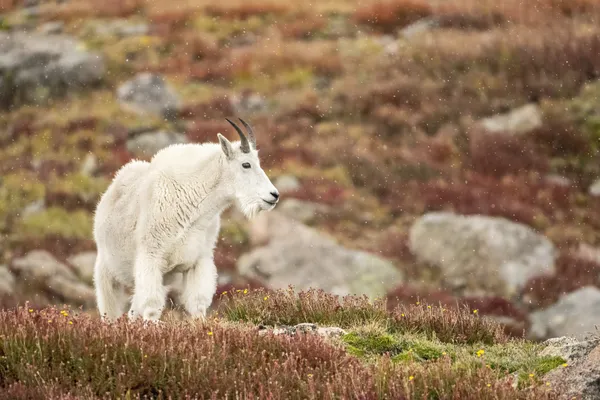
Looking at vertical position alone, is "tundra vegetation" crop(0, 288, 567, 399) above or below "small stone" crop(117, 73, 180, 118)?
above

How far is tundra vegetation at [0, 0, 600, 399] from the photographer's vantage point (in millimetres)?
21750

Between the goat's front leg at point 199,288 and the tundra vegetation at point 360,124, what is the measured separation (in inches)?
10.8

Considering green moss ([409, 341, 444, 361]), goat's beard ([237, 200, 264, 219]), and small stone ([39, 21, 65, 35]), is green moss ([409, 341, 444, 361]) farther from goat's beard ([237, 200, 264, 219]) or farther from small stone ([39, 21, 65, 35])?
small stone ([39, 21, 65, 35])

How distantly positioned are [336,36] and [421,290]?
16.0 meters

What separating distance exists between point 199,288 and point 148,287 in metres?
0.53

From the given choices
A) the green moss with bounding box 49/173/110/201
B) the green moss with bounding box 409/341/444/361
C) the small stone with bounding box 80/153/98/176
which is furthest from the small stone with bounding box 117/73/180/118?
the green moss with bounding box 409/341/444/361

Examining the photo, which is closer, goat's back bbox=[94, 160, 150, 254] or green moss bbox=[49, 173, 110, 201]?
goat's back bbox=[94, 160, 150, 254]

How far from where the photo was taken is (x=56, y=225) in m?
24.9

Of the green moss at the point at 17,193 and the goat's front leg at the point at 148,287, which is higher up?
the goat's front leg at the point at 148,287

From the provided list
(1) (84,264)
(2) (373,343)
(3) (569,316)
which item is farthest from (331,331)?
(1) (84,264)

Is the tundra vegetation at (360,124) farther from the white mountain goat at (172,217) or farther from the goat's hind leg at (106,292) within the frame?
the goat's hind leg at (106,292)

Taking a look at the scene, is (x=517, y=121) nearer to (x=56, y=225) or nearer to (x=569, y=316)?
(x=569, y=316)

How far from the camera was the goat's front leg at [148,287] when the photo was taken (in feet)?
33.1

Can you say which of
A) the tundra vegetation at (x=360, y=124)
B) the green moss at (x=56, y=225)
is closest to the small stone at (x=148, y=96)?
the tundra vegetation at (x=360, y=124)
